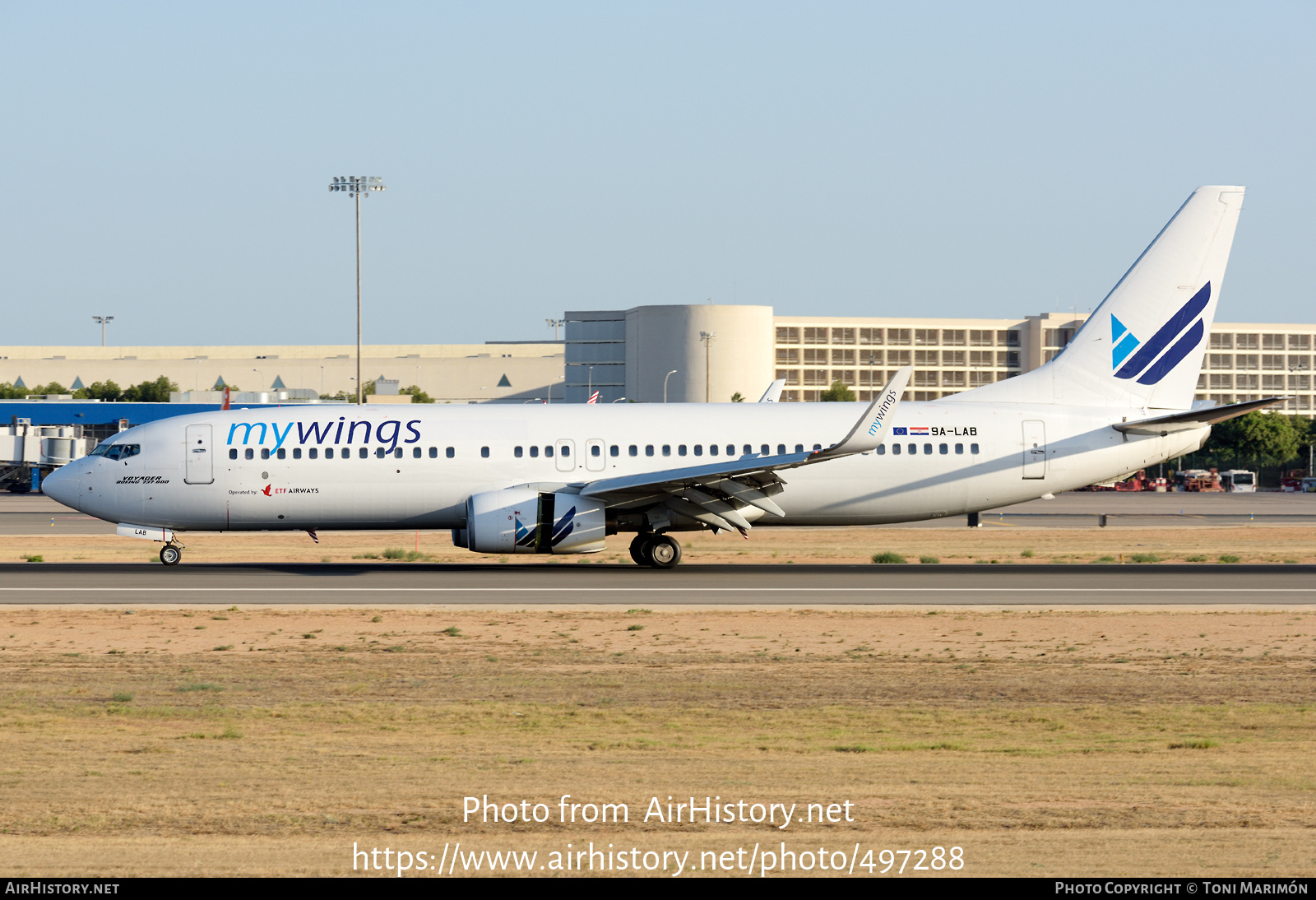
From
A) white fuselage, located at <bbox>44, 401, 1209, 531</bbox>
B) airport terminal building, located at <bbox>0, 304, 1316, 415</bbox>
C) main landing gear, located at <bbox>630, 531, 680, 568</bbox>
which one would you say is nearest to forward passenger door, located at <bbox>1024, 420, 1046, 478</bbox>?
white fuselage, located at <bbox>44, 401, 1209, 531</bbox>

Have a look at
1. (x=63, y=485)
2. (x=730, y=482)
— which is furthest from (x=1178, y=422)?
(x=63, y=485)

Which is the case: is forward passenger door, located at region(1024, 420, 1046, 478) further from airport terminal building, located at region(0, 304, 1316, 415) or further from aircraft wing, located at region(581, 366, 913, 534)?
airport terminal building, located at region(0, 304, 1316, 415)

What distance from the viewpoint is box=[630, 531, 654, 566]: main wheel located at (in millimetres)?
32062

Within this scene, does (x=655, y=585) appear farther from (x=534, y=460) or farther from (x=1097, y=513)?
(x=1097, y=513)

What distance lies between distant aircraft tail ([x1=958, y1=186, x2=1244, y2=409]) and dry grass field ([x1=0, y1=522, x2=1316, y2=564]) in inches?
193

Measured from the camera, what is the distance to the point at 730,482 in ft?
101

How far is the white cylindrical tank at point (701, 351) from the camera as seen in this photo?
159 meters

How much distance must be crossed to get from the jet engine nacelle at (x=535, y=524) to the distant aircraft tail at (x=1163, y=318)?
1234cm

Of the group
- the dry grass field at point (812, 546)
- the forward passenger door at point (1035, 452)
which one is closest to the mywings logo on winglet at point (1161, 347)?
the forward passenger door at point (1035, 452)

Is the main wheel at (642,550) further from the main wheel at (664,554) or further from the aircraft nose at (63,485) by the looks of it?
the aircraft nose at (63,485)

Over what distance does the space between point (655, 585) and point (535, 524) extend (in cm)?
342

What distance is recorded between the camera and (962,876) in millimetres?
8148

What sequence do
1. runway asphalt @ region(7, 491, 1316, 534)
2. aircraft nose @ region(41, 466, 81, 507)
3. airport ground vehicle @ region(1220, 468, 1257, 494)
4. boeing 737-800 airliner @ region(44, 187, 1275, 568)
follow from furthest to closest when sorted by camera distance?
airport ground vehicle @ region(1220, 468, 1257, 494) < runway asphalt @ region(7, 491, 1316, 534) < aircraft nose @ region(41, 466, 81, 507) < boeing 737-800 airliner @ region(44, 187, 1275, 568)
